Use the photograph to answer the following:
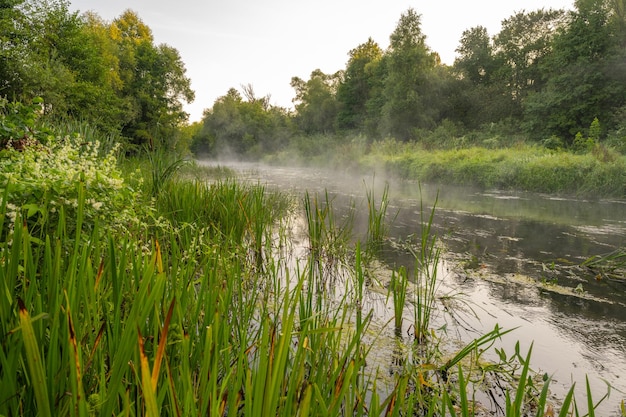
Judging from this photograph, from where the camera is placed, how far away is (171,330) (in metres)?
1.08

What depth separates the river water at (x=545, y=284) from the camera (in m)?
2.06

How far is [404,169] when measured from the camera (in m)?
15.6

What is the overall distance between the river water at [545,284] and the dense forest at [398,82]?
25.1ft

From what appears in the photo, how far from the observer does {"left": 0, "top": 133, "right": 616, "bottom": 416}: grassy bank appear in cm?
67

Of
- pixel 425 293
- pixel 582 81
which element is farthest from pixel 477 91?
pixel 425 293

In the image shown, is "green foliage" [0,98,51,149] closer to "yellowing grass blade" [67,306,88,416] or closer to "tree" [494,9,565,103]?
"yellowing grass blade" [67,306,88,416]

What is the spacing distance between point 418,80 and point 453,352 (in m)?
28.4

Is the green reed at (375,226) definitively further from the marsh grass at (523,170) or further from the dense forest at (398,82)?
the dense forest at (398,82)

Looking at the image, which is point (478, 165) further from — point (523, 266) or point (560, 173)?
point (523, 266)

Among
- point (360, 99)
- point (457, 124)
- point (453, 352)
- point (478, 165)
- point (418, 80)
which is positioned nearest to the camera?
point (453, 352)

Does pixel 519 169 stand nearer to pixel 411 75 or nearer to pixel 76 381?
pixel 76 381

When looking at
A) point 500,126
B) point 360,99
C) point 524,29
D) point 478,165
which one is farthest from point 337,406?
point 360,99

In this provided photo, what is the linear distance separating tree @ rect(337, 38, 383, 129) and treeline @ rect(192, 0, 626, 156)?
0.33 feet

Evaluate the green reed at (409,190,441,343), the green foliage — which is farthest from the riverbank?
the green foliage
